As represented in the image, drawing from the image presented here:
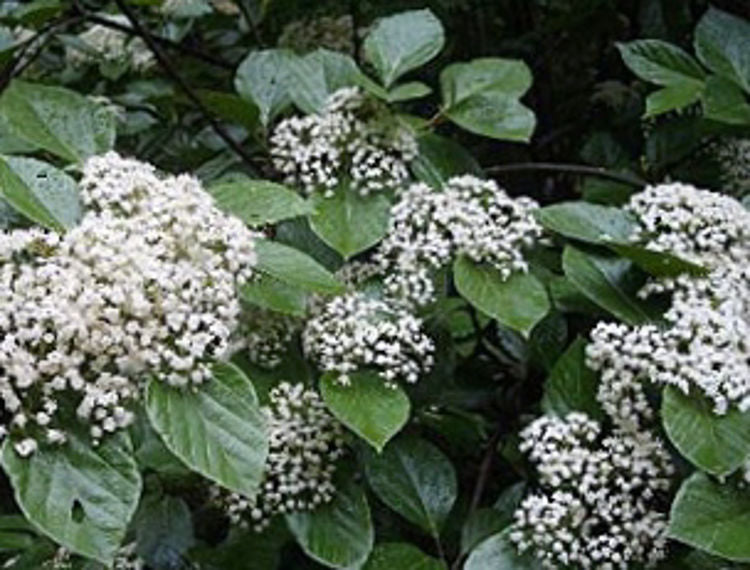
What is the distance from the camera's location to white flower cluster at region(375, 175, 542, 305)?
5.51 ft

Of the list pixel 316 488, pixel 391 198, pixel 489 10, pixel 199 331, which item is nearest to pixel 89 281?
pixel 199 331

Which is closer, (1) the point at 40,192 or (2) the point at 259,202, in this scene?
A: (1) the point at 40,192

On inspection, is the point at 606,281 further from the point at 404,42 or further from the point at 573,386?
the point at 404,42

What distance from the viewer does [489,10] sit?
9.17ft

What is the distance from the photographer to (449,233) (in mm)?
1720

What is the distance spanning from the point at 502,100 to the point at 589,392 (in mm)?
523

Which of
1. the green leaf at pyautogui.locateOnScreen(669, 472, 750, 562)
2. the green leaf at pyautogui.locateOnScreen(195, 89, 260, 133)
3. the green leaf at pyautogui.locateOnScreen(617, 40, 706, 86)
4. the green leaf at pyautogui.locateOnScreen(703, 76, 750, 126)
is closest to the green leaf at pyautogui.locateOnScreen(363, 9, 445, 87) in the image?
the green leaf at pyautogui.locateOnScreen(195, 89, 260, 133)

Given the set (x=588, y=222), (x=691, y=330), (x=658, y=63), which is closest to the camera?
(x=691, y=330)

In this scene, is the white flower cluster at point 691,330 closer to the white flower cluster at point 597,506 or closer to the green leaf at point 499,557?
the white flower cluster at point 597,506

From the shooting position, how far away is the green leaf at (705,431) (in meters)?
1.47

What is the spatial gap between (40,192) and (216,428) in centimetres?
36

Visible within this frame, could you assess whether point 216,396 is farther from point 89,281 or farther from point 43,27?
point 43,27

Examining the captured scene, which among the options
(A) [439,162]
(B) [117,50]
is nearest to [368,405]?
(A) [439,162]

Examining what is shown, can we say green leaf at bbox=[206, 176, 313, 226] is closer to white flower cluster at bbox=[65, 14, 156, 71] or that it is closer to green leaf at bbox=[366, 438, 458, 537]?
green leaf at bbox=[366, 438, 458, 537]
